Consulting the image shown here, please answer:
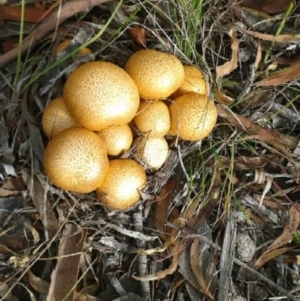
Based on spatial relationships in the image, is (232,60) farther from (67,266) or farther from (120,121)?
(67,266)

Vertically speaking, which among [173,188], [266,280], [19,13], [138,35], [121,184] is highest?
[19,13]

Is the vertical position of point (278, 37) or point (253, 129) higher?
point (278, 37)

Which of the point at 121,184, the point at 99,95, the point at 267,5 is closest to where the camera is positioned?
the point at 99,95

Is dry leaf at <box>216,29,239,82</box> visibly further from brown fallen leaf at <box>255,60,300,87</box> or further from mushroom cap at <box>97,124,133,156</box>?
mushroom cap at <box>97,124,133,156</box>

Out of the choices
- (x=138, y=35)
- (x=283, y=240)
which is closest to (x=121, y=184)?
(x=138, y=35)

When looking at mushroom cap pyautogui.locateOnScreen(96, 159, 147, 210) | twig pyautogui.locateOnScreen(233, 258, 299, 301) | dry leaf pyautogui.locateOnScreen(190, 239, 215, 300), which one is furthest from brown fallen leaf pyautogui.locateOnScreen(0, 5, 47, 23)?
twig pyautogui.locateOnScreen(233, 258, 299, 301)

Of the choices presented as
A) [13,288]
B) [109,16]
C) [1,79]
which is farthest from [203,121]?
[13,288]

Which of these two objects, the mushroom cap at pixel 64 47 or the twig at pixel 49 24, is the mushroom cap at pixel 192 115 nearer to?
the mushroom cap at pixel 64 47
